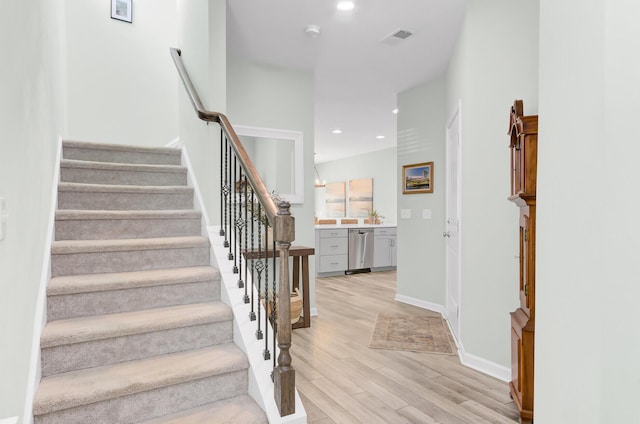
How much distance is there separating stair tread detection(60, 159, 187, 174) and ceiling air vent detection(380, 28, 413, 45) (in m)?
2.13

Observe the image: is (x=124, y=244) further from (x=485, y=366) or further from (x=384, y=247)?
(x=384, y=247)

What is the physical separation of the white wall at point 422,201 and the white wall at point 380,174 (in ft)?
12.4

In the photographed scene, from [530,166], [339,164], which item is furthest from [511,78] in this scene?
[339,164]

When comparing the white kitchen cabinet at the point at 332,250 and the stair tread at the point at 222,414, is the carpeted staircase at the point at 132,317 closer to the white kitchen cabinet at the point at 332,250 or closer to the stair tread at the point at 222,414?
the stair tread at the point at 222,414

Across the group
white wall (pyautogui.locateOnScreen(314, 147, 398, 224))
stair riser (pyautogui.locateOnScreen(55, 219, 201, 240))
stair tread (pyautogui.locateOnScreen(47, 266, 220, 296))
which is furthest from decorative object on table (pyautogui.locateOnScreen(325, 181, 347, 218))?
stair tread (pyautogui.locateOnScreen(47, 266, 220, 296))

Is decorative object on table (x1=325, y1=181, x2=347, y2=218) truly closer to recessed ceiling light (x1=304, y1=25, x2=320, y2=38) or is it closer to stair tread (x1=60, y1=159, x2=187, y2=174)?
recessed ceiling light (x1=304, y1=25, x2=320, y2=38)

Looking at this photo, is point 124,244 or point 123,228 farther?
point 123,228

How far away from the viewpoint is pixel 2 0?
1287mm

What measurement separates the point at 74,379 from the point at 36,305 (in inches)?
15.1

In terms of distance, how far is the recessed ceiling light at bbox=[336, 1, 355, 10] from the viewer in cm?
288

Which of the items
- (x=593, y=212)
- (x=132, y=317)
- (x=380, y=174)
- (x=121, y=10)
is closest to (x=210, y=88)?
(x=132, y=317)

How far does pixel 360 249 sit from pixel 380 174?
8.89 ft

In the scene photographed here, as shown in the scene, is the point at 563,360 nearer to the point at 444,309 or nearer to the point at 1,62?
the point at 1,62

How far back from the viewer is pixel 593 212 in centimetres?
A: 100
